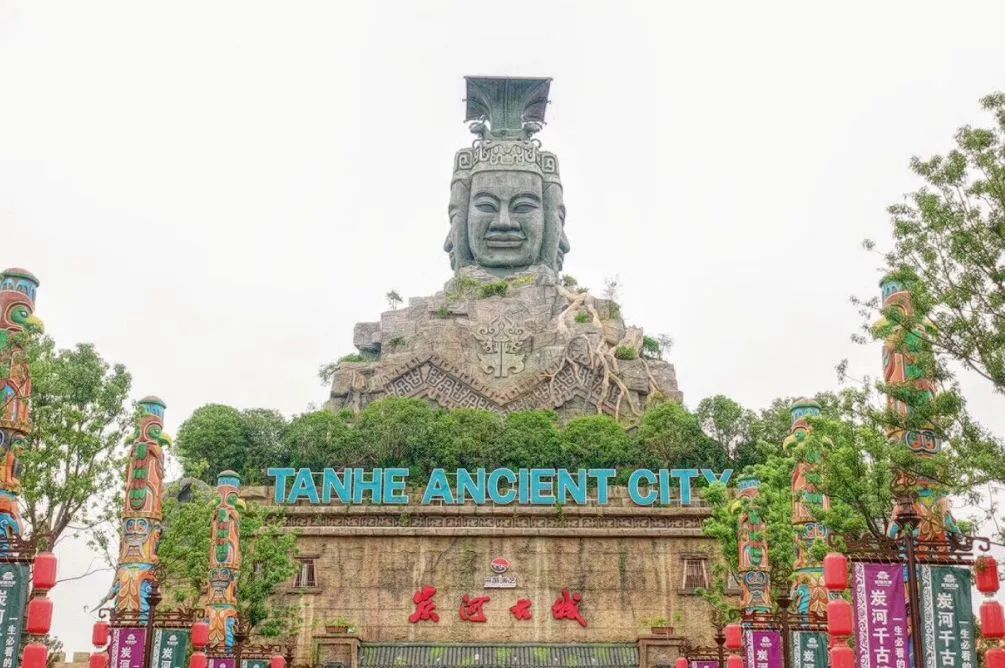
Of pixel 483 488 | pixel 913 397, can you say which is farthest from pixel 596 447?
pixel 913 397

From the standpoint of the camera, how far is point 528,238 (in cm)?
5647

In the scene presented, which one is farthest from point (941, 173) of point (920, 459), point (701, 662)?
point (701, 662)

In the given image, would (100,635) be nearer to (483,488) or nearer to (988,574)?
(988,574)

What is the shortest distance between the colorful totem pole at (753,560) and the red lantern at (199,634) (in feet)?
29.8

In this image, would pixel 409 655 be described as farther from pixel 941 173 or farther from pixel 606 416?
pixel 941 173

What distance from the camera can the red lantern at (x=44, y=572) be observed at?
14367 mm

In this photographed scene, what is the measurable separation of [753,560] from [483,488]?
19.1 meters

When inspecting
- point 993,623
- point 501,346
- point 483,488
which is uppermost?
point 501,346

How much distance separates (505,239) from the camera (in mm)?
56250

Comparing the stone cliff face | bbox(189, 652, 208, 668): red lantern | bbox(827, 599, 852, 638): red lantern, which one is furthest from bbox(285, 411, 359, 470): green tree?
bbox(827, 599, 852, 638): red lantern

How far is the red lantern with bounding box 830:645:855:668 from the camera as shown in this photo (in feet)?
43.7

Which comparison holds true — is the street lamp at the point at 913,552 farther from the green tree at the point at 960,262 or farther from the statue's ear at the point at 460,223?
the statue's ear at the point at 460,223

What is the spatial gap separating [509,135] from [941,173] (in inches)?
1798

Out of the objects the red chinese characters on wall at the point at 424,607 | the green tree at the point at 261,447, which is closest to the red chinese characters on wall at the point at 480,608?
the red chinese characters on wall at the point at 424,607
